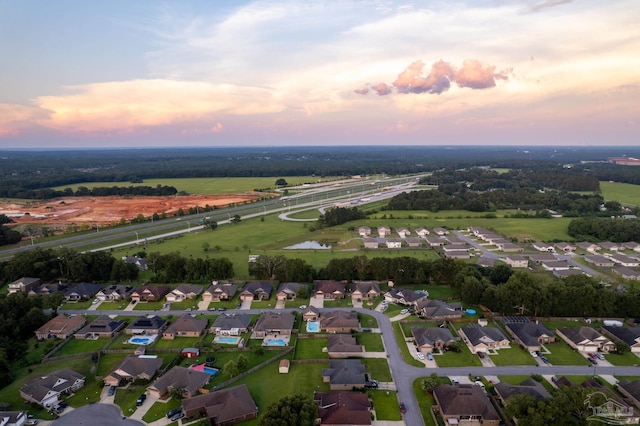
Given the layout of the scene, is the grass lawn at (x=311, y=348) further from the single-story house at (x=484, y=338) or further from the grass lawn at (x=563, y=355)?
the grass lawn at (x=563, y=355)

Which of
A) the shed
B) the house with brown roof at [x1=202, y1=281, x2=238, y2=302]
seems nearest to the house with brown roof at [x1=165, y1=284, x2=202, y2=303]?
the house with brown roof at [x1=202, y1=281, x2=238, y2=302]

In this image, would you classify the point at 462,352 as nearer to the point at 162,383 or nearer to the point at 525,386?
the point at 525,386

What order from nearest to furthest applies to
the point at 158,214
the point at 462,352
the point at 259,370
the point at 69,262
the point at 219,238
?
the point at 259,370, the point at 462,352, the point at 69,262, the point at 219,238, the point at 158,214

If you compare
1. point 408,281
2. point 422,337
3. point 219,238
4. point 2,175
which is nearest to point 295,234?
point 219,238

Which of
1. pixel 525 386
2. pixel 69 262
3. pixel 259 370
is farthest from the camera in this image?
pixel 69 262

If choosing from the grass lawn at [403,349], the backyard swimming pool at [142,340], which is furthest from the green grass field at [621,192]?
the backyard swimming pool at [142,340]

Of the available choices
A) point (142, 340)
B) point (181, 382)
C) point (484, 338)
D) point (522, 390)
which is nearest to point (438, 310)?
point (484, 338)
